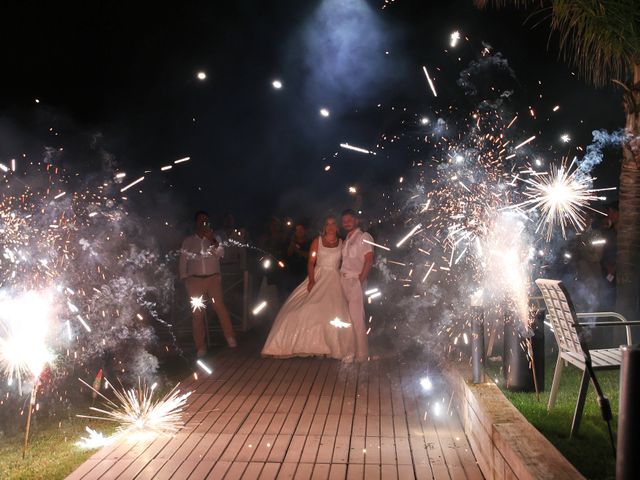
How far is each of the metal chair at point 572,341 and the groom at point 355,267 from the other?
414 centimetres

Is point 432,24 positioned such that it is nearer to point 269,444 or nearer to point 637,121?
point 637,121

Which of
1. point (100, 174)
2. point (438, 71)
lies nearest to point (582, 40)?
point (100, 174)

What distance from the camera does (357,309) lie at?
1006cm

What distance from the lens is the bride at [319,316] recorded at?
32.5 feet

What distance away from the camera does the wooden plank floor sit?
5215mm

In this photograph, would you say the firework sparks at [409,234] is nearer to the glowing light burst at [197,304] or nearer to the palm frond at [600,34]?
the glowing light burst at [197,304]

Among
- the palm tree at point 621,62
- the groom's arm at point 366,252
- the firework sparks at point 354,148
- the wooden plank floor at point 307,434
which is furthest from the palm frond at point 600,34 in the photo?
the firework sparks at point 354,148

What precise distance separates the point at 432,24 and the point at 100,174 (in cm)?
1041

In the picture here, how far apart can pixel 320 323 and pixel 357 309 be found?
0.56 m

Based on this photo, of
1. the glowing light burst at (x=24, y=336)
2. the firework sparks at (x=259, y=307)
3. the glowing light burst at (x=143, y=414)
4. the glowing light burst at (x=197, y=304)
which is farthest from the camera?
the firework sparks at (x=259, y=307)

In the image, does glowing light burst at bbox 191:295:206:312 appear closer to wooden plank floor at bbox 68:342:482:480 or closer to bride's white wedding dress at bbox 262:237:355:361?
bride's white wedding dress at bbox 262:237:355:361

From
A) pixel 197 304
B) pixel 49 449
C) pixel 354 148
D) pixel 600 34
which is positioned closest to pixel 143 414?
pixel 49 449

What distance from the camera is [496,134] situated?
10.6 m

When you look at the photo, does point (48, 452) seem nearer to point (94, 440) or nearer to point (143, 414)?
point (94, 440)
